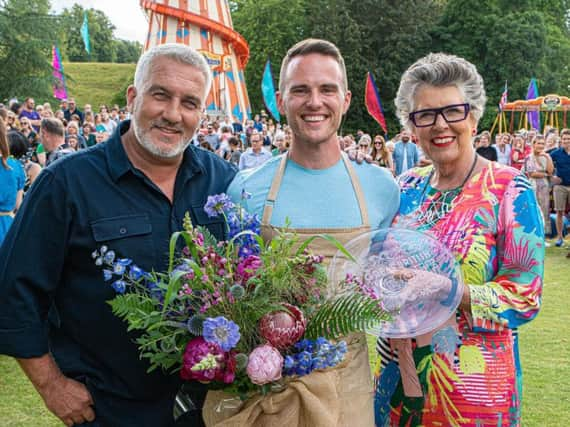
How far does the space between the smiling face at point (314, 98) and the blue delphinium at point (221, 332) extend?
3.67 ft

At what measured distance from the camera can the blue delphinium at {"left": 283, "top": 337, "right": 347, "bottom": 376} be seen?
64.5 inches

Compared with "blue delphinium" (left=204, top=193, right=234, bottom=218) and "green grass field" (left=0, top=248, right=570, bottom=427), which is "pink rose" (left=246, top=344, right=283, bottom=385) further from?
"green grass field" (left=0, top=248, right=570, bottom=427)

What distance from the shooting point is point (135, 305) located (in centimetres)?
170

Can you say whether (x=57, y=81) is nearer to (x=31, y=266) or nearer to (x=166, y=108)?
(x=166, y=108)

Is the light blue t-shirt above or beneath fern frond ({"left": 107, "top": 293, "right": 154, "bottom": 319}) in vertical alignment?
above

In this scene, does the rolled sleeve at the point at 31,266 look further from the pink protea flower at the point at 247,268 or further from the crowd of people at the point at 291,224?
the pink protea flower at the point at 247,268

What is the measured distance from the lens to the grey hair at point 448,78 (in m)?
2.39

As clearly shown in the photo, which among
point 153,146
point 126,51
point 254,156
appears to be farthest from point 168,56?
point 126,51

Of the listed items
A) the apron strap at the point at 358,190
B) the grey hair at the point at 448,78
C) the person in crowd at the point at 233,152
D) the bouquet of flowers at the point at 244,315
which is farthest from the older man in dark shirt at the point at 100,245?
the person in crowd at the point at 233,152

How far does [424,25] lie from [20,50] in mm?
25479

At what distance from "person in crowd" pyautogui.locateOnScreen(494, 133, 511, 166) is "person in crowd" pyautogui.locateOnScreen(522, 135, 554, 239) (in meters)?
2.59

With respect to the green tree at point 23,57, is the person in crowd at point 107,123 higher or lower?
lower

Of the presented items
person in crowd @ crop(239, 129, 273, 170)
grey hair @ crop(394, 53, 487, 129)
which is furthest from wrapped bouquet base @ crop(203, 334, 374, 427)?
person in crowd @ crop(239, 129, 273, 170)

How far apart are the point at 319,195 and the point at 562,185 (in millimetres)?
10570
